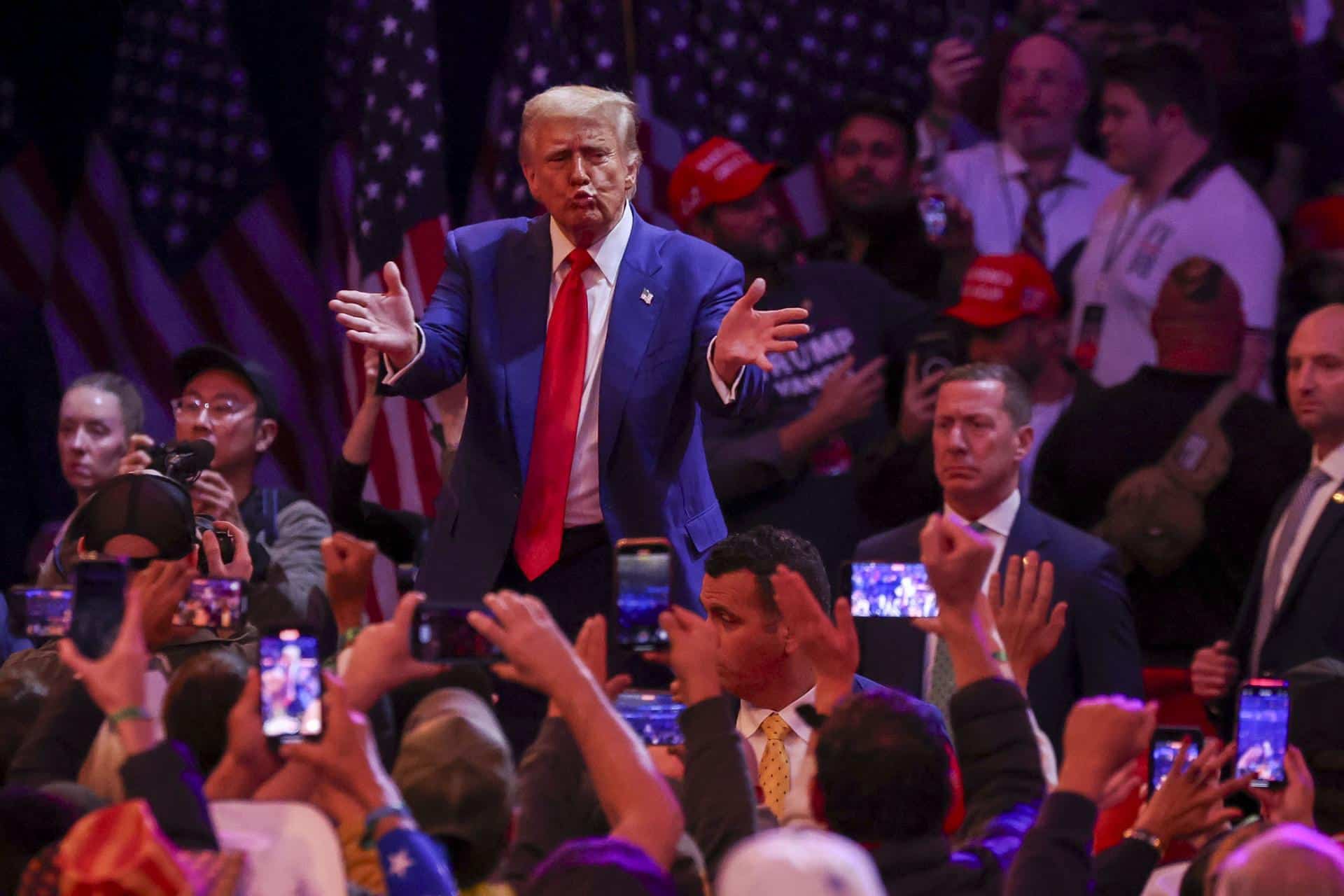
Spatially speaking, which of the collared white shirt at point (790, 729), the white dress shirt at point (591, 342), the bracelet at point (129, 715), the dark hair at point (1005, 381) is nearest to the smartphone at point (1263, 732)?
the collared white shirt at point (790, 729)

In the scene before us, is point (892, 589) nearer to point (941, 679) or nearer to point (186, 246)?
point (941, 679)

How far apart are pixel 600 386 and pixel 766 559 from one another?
0.43m

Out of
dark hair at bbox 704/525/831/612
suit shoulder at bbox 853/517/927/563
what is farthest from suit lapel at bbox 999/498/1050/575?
dark hair at bbox 704/525/831/612

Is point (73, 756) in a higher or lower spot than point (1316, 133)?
lower

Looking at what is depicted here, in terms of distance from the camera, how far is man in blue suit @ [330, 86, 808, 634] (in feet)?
10.8

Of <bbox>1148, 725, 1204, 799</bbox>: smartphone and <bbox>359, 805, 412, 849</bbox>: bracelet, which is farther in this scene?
<bbox>1148, 725, 1204, 799</bbox>: smartphone

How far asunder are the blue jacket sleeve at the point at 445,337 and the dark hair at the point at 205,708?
970 millimetres

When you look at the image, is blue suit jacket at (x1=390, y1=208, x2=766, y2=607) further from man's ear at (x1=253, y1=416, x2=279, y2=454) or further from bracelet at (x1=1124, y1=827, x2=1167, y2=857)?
man's ear at (x1=253, y1=416, x2=279, y2=454)

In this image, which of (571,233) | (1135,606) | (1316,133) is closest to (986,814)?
(571,233)

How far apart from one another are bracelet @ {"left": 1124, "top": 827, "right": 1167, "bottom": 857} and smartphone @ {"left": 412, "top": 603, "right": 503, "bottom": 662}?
0.92 metres

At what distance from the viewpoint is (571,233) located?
337 centimetres

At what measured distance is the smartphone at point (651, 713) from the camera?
8.11 feet

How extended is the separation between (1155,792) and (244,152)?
4590 mm

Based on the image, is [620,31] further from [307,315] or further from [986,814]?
[986,814]
